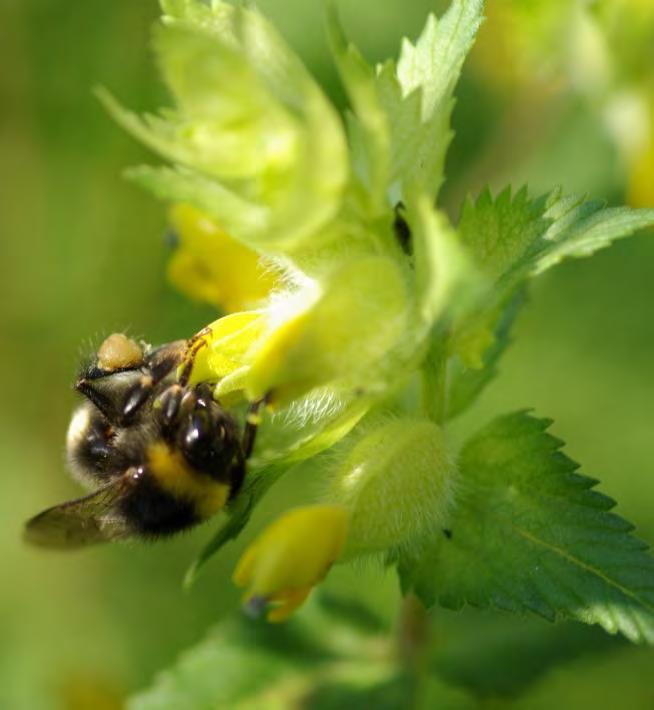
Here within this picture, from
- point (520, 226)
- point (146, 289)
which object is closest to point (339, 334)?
point (520, 226)

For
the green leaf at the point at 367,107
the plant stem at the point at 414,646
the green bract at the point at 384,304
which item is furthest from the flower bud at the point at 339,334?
the plant stem at the point at 414,646

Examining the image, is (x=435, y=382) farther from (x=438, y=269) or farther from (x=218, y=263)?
(x=218, y=263)

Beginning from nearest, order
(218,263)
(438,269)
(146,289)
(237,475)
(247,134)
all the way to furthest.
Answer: (438,269) → (247,134) → (237,475) → (218,263) → (146,289)

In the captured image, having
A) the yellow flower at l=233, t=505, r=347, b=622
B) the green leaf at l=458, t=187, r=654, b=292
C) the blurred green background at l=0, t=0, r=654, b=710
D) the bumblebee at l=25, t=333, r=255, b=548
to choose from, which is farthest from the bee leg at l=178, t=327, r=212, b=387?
the blurred green background at l=0, t=0, r=654, b=710

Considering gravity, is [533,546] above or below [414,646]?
above

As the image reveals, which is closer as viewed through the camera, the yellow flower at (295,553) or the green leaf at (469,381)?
the yellow flower at (295,553)

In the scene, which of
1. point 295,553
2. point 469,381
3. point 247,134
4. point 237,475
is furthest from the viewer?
point 469,381

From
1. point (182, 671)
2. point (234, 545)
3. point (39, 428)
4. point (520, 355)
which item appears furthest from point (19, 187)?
point (182, 671)

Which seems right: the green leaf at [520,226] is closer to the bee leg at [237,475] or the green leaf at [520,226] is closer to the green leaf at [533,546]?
the green leaf at [533,546]
